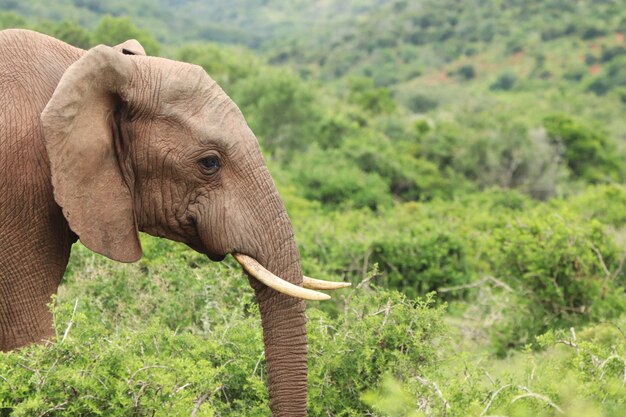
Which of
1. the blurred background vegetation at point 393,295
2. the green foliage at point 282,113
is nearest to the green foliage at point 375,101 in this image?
the blurred background vegetation at point 393,295

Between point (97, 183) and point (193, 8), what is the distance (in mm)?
167399

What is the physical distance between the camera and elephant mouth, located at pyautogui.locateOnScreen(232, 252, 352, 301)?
11.5 feet

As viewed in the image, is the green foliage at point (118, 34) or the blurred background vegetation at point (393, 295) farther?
the green foliage at point (118, 34)

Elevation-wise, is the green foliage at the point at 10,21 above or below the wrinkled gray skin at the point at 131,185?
below

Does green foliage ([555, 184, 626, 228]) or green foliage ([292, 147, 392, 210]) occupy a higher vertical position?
green foliage ([555, 184, 626, 228])

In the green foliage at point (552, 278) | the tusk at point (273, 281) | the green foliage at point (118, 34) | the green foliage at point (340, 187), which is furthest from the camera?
the green foliage at point (118, 34)

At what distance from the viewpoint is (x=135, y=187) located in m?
3.85

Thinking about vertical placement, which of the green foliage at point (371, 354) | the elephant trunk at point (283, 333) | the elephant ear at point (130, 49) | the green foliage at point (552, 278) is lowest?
the green foliage at point (552, 278)

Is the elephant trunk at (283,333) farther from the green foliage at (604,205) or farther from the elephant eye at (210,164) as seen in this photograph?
the green foliage at (604,205)

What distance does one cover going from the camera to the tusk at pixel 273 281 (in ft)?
11.5

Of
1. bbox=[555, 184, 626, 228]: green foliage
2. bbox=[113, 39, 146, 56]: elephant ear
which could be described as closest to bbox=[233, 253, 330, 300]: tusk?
bbox=[113, 39, 146, 56]: elephant ear

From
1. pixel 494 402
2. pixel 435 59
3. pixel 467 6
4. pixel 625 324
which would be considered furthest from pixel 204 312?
pixel 467 6

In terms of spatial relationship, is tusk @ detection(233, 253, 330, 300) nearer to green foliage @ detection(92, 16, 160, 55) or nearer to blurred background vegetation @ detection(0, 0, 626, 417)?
blurred background vegetation @ detection(0, 0, 626, 417)

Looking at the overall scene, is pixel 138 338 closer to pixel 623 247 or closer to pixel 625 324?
pixel 625 324
